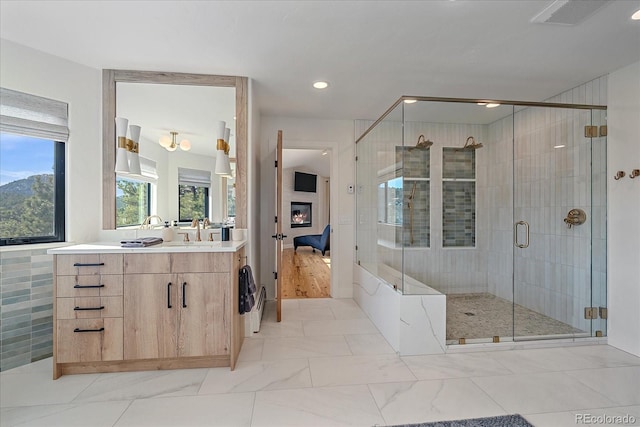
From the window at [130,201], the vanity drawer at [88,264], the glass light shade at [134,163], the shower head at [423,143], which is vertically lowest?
the vanity drawer at [88,264]

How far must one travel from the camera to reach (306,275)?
561cm

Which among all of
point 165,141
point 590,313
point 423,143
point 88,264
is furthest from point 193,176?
point 590,313

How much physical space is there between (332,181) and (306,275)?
2219mm

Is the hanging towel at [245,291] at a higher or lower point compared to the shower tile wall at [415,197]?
lower

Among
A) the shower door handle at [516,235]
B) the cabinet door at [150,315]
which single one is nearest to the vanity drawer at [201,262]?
the cabinet door at [150,315]

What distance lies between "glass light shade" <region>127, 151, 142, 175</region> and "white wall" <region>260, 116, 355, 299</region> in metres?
1.55

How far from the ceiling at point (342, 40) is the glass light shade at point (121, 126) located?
1.52ft

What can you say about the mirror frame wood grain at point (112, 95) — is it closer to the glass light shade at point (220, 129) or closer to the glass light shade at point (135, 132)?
the glass light shade at point (135, 132)

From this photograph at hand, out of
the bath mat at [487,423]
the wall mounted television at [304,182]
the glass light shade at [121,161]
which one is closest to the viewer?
the bath mat at [487,423]

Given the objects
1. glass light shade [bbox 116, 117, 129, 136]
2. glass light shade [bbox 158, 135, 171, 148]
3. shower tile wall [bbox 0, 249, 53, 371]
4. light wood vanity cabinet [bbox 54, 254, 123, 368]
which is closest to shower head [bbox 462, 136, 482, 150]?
glass light shade [bbox 158, 135, 171, 148]

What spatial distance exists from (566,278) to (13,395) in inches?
186

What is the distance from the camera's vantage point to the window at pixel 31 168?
91.5 inches

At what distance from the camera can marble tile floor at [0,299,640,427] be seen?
1746 mm

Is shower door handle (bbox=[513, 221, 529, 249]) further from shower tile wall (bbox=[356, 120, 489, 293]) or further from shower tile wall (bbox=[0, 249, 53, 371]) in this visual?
shower tile wall (bbox=[0, 249, 53, 371])
